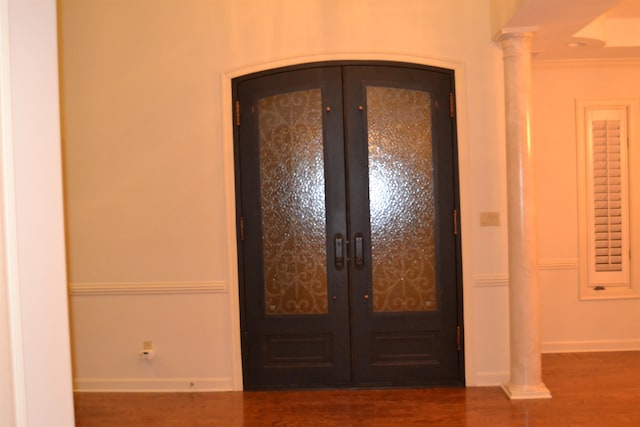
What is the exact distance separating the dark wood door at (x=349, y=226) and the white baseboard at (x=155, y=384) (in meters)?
0.23

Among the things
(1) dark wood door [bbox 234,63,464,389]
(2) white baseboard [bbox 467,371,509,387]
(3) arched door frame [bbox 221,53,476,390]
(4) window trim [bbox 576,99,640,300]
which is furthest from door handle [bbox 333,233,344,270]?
(4) window trim [bbox 576,99,640,300]

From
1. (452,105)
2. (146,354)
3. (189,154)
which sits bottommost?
(146,354)

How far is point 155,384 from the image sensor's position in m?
4.58

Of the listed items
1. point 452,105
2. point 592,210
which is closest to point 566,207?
point 592,210

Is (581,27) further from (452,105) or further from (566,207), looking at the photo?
(566,207)

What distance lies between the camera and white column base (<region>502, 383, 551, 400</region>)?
4230 millimetres

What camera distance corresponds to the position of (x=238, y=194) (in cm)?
453

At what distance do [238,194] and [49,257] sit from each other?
322 cm

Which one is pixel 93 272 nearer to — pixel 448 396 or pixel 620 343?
pixel 448 396

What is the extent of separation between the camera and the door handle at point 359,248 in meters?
4.51

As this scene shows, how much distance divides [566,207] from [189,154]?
10.7 feet

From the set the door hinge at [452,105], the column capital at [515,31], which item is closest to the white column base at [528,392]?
the door hinge at [452,105]

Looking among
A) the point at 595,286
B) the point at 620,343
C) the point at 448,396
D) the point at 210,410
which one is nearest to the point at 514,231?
the point at 448,396

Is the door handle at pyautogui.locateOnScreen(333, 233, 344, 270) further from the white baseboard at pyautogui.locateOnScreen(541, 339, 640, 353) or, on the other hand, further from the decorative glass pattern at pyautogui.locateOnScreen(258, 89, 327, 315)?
the white baseboard at pyautogui.locateOnScreen(541, 339, 640, 353)
